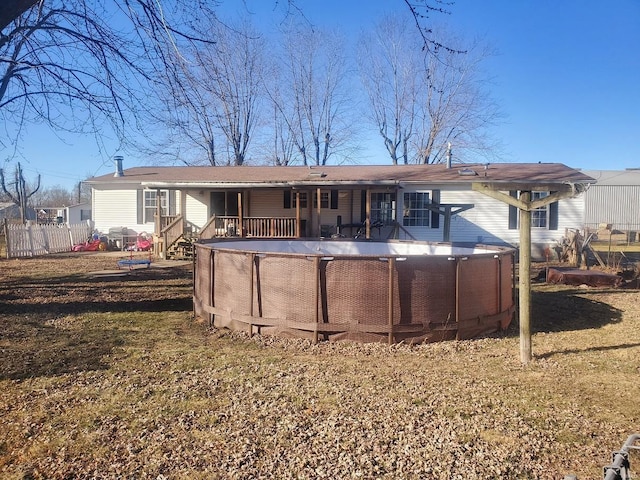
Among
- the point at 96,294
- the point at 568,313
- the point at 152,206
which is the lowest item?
the point at 568,313

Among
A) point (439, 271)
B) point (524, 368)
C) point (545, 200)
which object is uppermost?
point (545, 200)

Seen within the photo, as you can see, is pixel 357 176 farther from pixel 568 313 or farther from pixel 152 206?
pixel 568 313

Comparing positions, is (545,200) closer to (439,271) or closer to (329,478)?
(439,271)

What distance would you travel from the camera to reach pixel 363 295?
21.5 feet

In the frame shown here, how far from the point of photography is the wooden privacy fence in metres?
18.0

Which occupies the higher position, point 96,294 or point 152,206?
point 152,206

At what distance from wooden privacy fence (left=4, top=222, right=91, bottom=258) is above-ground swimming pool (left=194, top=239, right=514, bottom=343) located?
1426cm

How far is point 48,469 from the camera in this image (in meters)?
3.22

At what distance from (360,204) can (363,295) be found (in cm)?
1356

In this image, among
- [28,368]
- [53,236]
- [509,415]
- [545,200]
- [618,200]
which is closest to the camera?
[509,415]

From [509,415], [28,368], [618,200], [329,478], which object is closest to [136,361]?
[28,368]

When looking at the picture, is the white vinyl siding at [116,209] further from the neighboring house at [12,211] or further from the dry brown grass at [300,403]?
the neighboring house at [12,211]

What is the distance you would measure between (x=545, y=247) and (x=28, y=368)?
17795mm

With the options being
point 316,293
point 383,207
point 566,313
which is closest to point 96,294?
point 316,293
